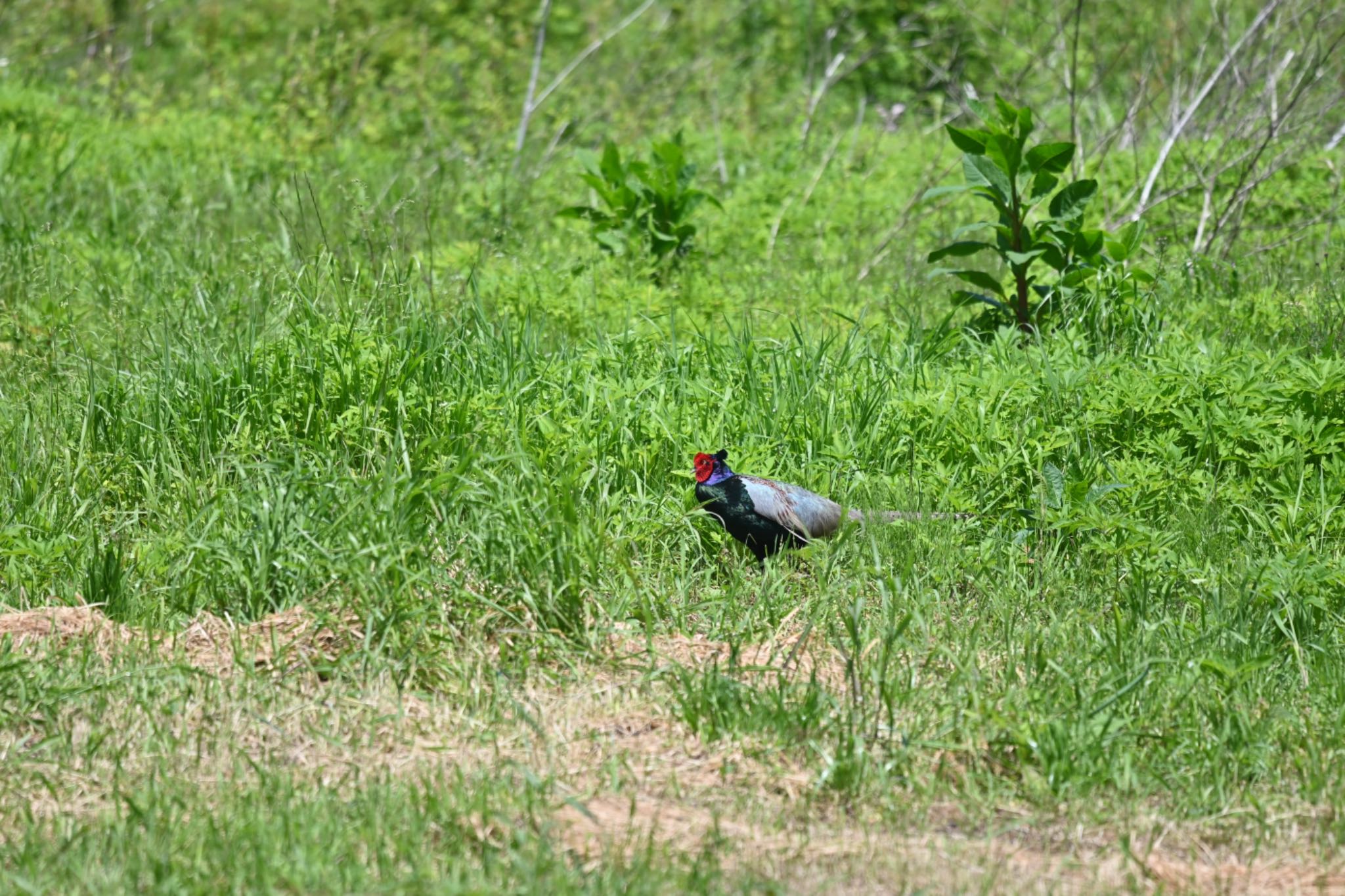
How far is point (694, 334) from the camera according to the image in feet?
19.1

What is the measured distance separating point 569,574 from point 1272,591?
1.97 metres

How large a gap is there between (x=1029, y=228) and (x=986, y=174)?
31 centimetres

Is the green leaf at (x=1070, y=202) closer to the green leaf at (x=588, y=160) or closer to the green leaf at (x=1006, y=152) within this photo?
the green leaf at (x=1006, y=152)

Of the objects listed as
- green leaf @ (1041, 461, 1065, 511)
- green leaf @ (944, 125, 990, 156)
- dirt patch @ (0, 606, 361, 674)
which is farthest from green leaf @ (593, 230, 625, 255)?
dirt patch @ (0, 606, 361, 674)

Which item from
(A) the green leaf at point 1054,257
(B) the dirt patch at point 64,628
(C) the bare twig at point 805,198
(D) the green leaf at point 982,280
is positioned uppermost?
(A) the green leaf at point 1054,257

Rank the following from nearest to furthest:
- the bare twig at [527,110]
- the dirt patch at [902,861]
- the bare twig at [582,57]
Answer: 1. the dirt patch at [902,861]
2. the bare twig at [527,110]
3. the bare twig at [582,57]

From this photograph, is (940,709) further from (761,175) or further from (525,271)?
(761,175)

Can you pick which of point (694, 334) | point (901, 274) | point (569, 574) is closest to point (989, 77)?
point (901, 274)

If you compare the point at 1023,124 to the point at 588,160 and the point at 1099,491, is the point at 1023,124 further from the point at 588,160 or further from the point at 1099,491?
the point at 588,160

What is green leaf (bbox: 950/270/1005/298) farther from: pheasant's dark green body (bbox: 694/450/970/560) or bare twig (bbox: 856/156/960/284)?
pheasant's dark green body (bbox: 694/450/970/560)

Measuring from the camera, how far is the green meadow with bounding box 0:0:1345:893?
3.07 meters

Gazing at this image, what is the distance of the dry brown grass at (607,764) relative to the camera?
116 inches

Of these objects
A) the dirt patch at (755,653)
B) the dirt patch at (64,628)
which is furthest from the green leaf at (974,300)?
the dirt patch at (64,628)

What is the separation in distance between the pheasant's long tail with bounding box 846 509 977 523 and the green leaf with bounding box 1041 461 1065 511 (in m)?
0.26
